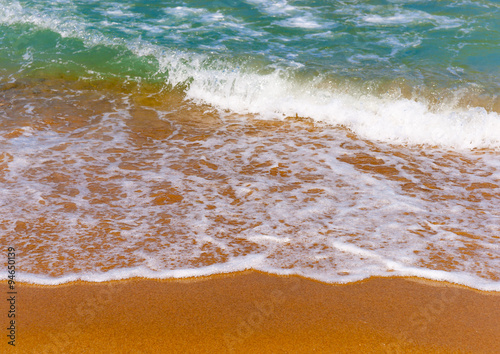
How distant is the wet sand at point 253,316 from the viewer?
271cm

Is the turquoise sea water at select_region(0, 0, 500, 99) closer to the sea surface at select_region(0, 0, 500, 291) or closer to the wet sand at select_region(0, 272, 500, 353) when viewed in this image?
the sea surface at select_region(0, 0, 500, 291)

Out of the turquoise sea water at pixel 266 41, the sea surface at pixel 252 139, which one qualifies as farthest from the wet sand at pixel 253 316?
the turquoise sea water at pixel 266 41

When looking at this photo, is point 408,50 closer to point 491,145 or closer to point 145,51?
point 491,145

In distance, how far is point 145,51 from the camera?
9.07 m

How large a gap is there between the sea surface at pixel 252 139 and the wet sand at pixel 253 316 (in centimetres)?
15

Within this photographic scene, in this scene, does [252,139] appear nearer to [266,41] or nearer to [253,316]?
[253,316]

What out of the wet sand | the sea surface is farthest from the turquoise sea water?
the wet sand

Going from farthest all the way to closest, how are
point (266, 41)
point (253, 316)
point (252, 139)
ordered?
point (266, 41) < point (252, 139) < point (253, 316)

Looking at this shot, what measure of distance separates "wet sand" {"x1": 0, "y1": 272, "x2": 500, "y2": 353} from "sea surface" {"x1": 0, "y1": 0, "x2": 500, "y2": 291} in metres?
0.15

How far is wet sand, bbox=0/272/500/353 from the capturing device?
2707 mm

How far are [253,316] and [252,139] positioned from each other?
3319 millimetres

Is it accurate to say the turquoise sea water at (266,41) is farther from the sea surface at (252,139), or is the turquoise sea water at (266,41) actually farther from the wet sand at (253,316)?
the wet sand at (253,316)

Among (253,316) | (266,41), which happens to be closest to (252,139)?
(253,316)

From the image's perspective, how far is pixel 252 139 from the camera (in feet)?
19.4
